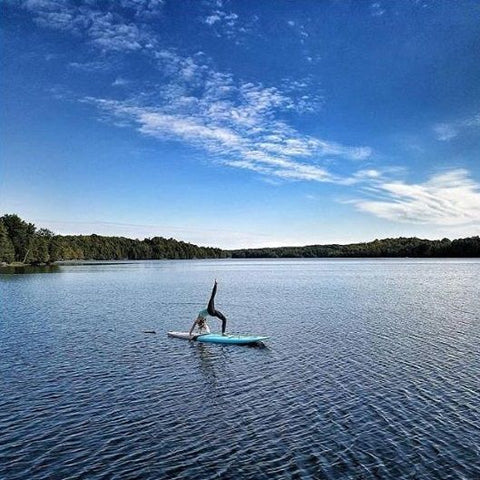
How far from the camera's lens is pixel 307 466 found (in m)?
14.5

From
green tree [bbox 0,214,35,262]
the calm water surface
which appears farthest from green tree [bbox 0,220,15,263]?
the calm water surface

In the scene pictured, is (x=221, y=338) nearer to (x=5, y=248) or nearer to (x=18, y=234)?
(x=5, y=248)

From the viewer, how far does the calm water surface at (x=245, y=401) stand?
14.8 metres

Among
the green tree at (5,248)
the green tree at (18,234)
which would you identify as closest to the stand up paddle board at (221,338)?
the green tree at (5,248)

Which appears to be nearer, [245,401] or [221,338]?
[245,401]

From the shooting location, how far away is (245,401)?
20.8 m

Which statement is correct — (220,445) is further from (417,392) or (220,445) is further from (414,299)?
(414,299)

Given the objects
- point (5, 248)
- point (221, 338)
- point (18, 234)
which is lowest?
point (221, 338)

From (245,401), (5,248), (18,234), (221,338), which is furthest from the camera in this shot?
(18,234)

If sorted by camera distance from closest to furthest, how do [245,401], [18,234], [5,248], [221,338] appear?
1. [245,401]
2. [221,338]
3. [5,248]
4. [18,234]

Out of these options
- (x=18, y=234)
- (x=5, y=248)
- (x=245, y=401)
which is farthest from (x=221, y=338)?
(x=18, y=234)

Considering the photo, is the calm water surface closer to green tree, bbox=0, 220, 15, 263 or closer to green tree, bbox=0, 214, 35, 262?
green tree, bbox=0, 220, 15, 263

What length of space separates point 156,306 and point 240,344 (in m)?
25.9

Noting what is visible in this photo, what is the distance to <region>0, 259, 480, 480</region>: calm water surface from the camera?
14797 mm
